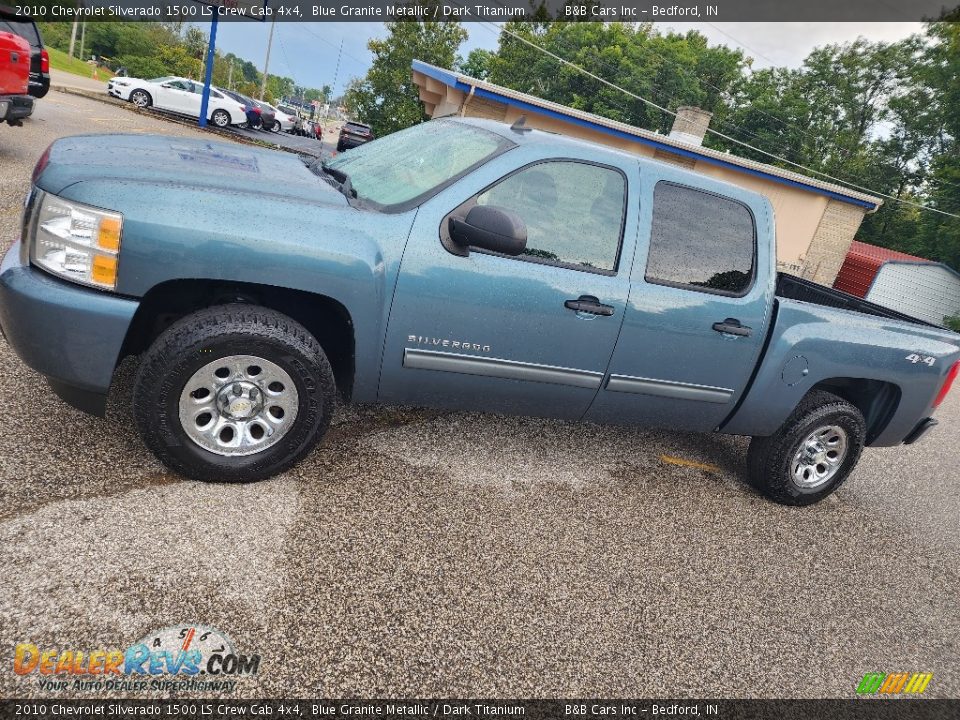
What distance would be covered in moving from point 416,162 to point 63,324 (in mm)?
1794

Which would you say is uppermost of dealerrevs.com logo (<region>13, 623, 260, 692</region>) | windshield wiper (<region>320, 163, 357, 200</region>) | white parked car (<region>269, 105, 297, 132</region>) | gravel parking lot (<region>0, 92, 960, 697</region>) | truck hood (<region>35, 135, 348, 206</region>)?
windshield wiper (<region>320, 163, 357, 200</region>)

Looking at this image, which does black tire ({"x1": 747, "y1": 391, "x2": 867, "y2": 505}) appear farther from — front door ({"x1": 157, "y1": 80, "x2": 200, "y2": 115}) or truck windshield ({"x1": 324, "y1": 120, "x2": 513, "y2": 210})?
front door ({"x1": 157, "y1": 80, "x2": 200, "y2": 115})

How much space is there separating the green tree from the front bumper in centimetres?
4209

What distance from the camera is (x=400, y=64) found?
43.0 meters

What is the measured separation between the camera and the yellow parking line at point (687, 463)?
461 centimetres

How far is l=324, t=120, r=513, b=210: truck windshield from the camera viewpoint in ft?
10.4

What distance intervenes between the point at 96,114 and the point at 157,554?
17948 millimetres

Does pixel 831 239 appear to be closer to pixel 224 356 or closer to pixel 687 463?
pixel 687 463

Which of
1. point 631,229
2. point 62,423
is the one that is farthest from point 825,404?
point 62,423

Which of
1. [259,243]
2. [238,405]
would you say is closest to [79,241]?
[259,243]

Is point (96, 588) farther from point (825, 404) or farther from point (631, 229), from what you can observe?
point (825, 404)

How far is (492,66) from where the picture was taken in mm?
57031

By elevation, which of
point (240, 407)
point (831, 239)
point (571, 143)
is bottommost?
point (240, 407)

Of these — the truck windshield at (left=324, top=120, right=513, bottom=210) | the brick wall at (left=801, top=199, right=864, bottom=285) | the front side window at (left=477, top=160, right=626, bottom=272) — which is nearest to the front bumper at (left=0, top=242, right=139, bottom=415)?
the truck windshield at (left=324, top=120, right=513, bottom=210)
